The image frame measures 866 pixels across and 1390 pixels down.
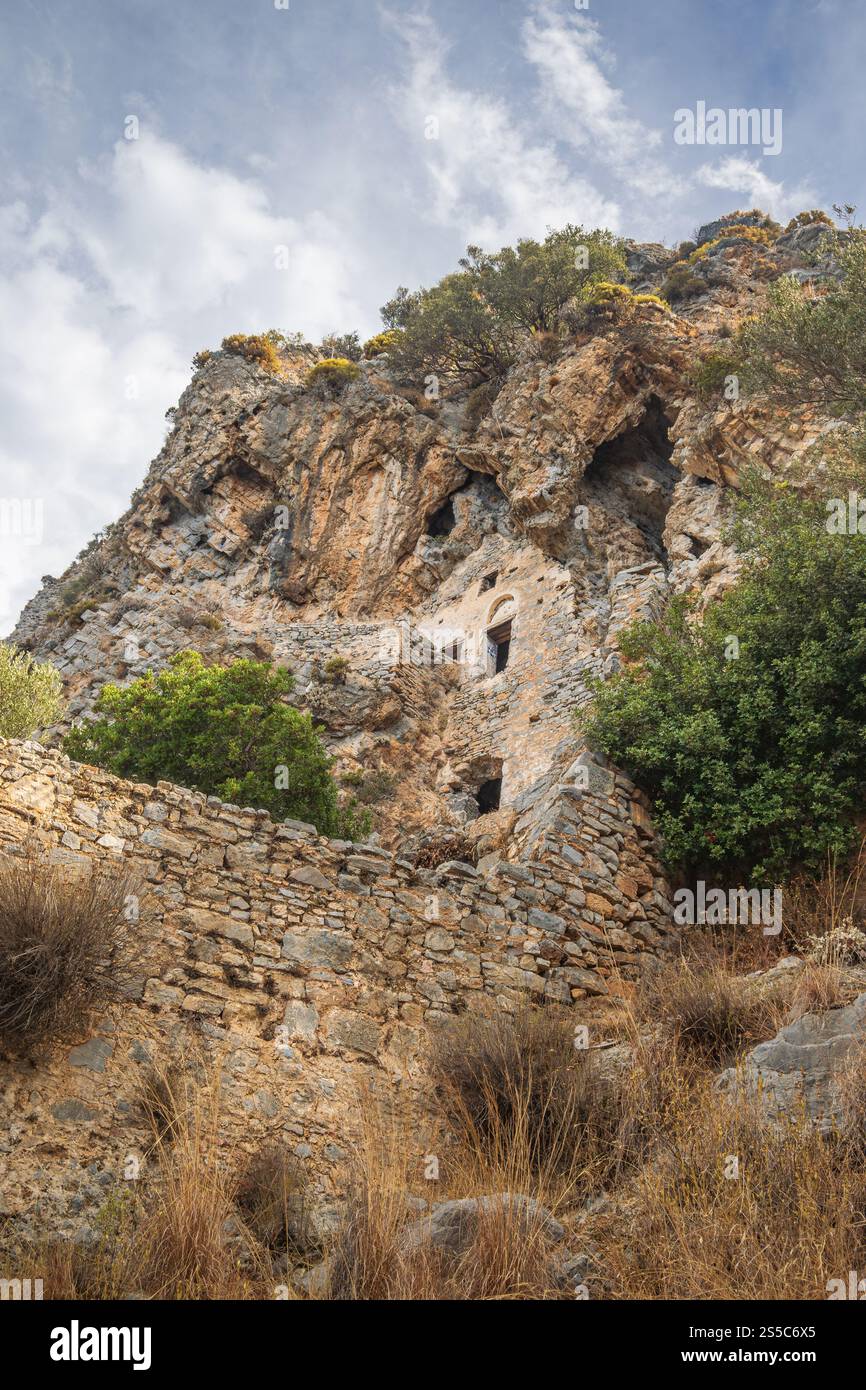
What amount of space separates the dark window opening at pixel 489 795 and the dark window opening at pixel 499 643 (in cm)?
372

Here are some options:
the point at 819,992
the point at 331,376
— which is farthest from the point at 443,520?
the point at 819,992

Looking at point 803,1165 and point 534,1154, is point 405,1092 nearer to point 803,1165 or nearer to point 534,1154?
point 534,1154

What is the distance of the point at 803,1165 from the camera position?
3793 millimetres

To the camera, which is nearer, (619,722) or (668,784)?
(668,784)

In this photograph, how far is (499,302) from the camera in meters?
28.0

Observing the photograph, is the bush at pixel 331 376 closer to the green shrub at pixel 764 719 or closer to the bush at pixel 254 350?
the bush at pixel 254 350

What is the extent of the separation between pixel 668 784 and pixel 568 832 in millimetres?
1423

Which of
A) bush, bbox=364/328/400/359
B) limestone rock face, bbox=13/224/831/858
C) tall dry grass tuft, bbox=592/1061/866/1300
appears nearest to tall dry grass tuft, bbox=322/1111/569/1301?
tall dry grass tuft, bbox=592/1061/866/1300

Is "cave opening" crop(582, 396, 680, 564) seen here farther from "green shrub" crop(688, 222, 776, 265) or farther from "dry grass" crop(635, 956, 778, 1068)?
"dry grass" crop(635, 956, 778, 1068)

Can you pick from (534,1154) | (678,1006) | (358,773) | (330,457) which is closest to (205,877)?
(534,1154)

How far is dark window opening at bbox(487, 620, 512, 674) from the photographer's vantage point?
21.4 metres

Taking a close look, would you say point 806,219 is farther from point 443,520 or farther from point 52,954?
point 52,954

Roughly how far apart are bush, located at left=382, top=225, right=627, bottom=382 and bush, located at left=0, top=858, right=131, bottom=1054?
82.7ft
